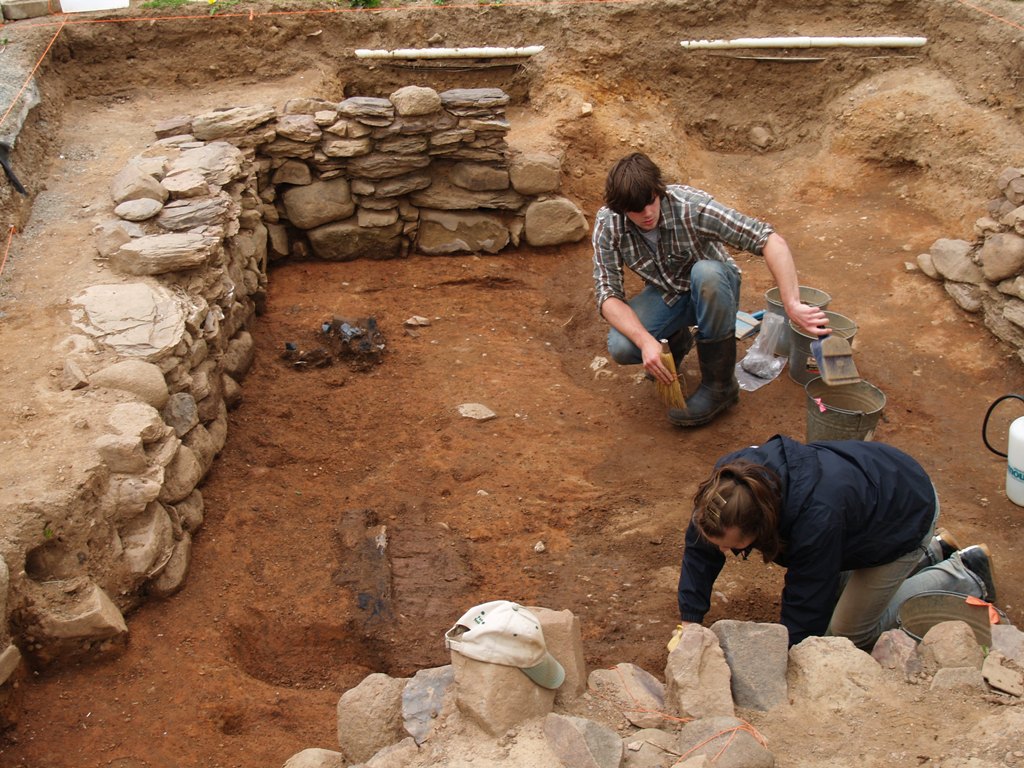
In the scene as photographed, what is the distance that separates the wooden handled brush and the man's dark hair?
2.83 ft

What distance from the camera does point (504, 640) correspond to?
2.72 metres

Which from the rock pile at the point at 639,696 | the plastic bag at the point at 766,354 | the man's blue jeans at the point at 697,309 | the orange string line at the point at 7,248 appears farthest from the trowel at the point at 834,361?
the orange string line at the point at 7,248

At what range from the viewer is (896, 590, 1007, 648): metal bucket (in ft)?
11.7

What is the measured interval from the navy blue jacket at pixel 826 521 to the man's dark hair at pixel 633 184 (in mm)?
1721

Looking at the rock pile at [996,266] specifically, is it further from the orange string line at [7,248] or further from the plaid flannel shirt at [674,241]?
the orange string line at [7,248]

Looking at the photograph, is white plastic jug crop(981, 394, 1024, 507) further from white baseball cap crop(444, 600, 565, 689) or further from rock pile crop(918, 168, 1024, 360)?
white baseball cap crop(444, 600, 565, 689)

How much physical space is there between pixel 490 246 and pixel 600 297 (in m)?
2.74

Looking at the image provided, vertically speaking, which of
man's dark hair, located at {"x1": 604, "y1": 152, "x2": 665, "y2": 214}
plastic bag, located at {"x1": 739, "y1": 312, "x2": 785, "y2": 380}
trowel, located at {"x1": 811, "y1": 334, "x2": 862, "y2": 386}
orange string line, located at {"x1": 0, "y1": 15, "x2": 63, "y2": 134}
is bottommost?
plastic bag, located at {"x1": 739, "y1": 312, "x2": 785, "y2": 380}

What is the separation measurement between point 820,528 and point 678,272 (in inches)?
93.5

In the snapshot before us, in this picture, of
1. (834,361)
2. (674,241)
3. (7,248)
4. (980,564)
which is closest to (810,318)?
(834,361)

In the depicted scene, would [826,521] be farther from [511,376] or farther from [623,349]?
[511,376]

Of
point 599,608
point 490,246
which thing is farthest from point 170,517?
point 490,246

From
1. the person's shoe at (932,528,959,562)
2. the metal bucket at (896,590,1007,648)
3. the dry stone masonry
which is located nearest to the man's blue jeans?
the person's shoe at (932,528,959,562)

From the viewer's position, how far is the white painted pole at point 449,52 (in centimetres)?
822
